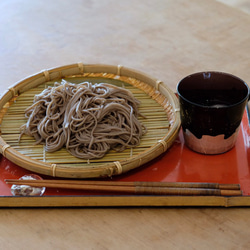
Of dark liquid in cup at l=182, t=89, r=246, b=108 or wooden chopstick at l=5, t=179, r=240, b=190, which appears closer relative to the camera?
→ wooden chopstick at l=5, t=179, r=240, b=190

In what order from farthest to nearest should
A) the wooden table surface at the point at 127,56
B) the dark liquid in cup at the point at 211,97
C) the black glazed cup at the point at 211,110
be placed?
1. the dark liquid in cup at the point at 211,97
2. the black glazed cup at the point at 211,110
3. the wooden table surface at the point at 127,56

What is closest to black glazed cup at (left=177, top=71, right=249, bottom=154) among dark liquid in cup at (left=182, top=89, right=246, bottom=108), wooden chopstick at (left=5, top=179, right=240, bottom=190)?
dark liquid in cup at (left=182, top=89, right=246, bottom=108)

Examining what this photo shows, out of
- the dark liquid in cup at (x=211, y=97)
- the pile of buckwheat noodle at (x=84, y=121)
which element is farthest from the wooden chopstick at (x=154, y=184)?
the dark liquid in cup at (x=211, y=97)

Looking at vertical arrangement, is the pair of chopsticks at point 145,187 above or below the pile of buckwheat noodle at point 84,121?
below

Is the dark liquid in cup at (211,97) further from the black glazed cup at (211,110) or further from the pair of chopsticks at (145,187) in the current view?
the pair of chopsticks at (145,187)

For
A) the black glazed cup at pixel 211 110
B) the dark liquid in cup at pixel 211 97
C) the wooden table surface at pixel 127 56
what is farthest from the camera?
the dark liquid in cup at pixel 211 97

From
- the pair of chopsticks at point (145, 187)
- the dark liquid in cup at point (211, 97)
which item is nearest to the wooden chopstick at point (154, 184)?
the pair of chopsticks at point (145, 187)

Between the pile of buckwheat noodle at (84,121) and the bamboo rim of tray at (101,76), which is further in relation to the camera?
the pile of buckwheat noodle at (84,121)

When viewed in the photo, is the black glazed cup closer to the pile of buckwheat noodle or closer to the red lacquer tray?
the red lacquer tray
